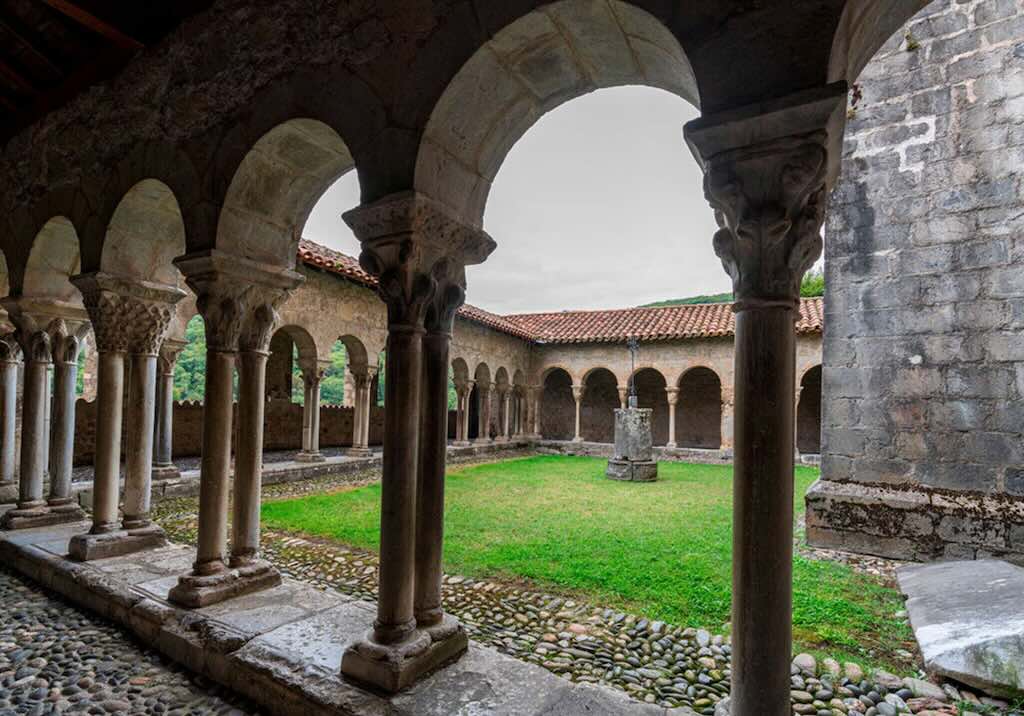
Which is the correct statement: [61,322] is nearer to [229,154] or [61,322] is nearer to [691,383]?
[229,154]

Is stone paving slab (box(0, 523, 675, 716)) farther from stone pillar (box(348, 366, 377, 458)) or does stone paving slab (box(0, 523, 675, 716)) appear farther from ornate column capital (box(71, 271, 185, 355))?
stone pillar (box(348, 366, 377, 458))

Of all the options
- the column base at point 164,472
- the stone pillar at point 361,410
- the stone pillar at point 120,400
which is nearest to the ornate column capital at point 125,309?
the stone pillar at point 120,400

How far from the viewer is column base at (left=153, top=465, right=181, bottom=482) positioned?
7730 mm

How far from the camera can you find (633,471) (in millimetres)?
11344

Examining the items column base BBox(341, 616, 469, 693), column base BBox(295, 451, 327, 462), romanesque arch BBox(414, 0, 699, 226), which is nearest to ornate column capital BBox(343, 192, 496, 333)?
romanesque arch BBox(414, 0, 699, 226)

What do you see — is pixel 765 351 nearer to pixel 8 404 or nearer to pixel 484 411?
pixel 8 404

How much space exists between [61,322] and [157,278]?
1.55m

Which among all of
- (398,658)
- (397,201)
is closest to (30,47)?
(397,201)

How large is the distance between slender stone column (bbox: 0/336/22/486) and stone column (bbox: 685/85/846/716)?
7.34 m

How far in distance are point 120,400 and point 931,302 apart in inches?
289

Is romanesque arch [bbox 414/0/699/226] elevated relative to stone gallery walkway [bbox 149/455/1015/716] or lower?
elevated

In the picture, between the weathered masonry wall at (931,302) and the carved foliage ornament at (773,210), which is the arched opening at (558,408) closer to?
the weathered masonry wall at (931,302)

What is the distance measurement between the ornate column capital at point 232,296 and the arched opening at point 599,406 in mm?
19190

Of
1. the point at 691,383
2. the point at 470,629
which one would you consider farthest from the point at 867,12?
the point at 691,383
